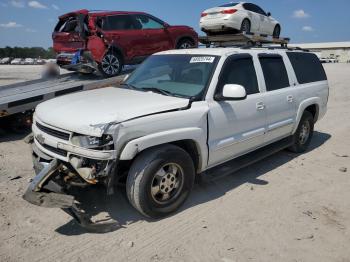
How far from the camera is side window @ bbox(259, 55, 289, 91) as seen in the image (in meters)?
5.23

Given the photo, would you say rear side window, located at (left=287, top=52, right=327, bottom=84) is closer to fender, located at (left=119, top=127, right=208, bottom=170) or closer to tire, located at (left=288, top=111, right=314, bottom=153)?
tire, located at (left=288, top=111, right=314, bottom=153)

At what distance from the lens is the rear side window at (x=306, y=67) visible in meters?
6.11

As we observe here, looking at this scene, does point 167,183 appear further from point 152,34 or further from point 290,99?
point 152,34

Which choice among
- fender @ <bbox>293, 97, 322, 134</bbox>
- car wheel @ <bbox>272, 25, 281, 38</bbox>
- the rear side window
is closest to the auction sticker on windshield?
the rear side window

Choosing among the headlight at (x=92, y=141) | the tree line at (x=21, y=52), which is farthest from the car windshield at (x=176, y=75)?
the tree line at (x=21, y=52)

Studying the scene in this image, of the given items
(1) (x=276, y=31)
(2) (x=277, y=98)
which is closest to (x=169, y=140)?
(2) (x=277, y=98)

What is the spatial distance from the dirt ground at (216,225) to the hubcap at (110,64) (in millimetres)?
4081

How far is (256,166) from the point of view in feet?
19.0

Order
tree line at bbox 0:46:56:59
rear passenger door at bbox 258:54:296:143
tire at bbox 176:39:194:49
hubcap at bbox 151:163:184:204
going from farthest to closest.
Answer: tree line at bbox 0:46:56:59 → tire at bbox 176:39:194:49 → rear passenger door at bbox 258:54:296:143 → hubcap at bbox 151:163:184:204

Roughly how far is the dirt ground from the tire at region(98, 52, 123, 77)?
13.1ft

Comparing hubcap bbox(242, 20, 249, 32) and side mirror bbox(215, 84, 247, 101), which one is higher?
hubcap bbox(242, 20, 249, 32)

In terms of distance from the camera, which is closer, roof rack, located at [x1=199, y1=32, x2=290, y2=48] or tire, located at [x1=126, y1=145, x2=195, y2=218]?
tire, located at [x1=126, y1=145, x2=195, y2=218]

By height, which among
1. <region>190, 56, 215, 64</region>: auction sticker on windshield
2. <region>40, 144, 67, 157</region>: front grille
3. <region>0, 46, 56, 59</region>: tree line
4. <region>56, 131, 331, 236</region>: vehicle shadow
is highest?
<region>190, 56, 215, 64</region>: auction sticker on windshield

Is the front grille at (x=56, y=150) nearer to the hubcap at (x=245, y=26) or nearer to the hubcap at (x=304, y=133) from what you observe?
the hubcap at (x=304, y=133)
